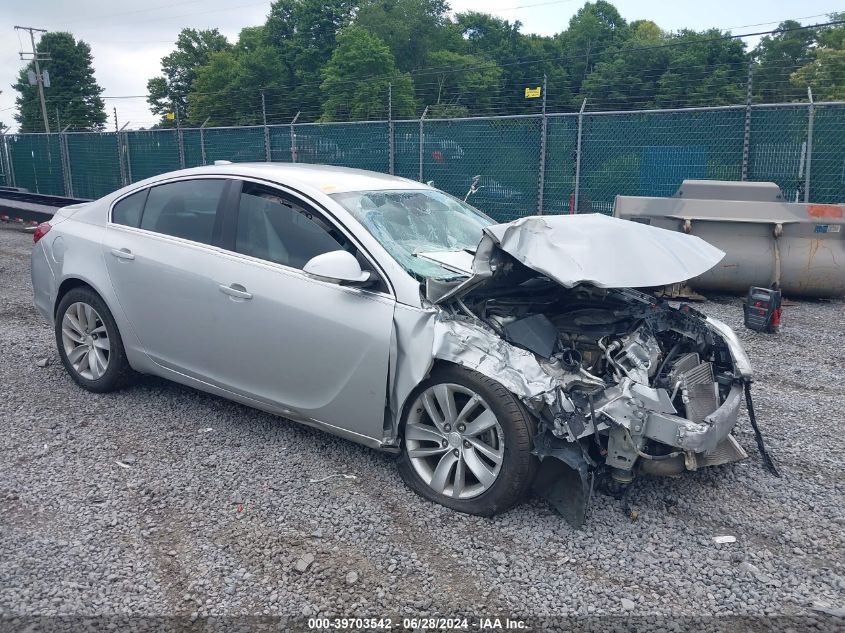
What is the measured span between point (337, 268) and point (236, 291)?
0.80 m

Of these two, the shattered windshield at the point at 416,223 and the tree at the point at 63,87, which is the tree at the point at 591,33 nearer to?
the tree at the point at 63,87

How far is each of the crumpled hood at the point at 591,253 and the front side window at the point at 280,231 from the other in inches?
29.8

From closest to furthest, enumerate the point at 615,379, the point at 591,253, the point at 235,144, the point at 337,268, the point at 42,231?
the point at 615,379
the point at 337,268
the point at 591,253
the point at 42,231
the point at 235,144

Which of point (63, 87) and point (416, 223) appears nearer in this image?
point (416, 223)

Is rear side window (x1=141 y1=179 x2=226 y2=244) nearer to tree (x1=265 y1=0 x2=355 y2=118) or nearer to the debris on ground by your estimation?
the debris on ground

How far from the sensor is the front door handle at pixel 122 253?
4840 millimetres

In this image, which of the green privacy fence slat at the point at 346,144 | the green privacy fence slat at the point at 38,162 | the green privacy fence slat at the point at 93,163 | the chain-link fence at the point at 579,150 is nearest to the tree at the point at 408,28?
the green privacy fence slat at the point at 38,162

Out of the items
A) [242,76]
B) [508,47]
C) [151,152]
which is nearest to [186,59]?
[242,76]

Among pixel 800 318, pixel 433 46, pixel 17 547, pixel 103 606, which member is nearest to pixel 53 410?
pixel 17 547

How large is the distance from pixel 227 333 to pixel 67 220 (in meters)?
1.99

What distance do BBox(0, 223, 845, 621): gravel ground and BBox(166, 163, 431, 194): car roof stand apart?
1532 millimetres

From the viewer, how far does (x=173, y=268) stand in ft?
15.0

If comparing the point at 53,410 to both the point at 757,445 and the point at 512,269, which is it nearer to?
the point at 512,269

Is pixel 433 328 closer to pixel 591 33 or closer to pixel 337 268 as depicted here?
pixel 337 268
